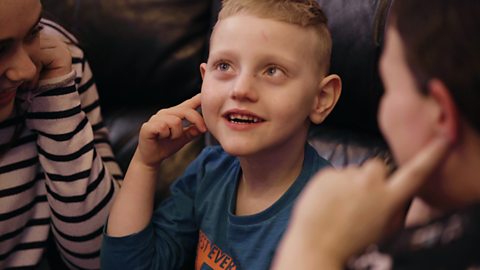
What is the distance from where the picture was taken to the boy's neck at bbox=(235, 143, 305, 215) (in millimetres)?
1220

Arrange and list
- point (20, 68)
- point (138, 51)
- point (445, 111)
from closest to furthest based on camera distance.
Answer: point (445, 111) < point (20, 68) < point (138, 51)

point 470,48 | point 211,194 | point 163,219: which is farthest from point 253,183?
point 470,48

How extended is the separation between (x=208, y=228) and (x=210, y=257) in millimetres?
53

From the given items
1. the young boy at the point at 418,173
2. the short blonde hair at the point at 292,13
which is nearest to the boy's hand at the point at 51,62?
the short blonde hair at the point at 292,13

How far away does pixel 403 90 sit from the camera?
73 centimetres

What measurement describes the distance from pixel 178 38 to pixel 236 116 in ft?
2.27

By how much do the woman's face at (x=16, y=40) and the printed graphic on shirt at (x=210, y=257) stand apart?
0.43 meters

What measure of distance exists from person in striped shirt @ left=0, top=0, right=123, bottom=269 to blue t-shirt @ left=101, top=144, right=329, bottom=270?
137 millimetres

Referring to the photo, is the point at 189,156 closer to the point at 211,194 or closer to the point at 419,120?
the point at 211,194

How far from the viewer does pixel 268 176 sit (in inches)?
48.4

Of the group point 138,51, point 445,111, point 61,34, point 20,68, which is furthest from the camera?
point 138,51

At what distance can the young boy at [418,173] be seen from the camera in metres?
0.69

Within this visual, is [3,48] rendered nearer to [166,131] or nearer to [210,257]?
[166,131]

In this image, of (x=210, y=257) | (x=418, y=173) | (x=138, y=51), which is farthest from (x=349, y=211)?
(x=138, y=51)
